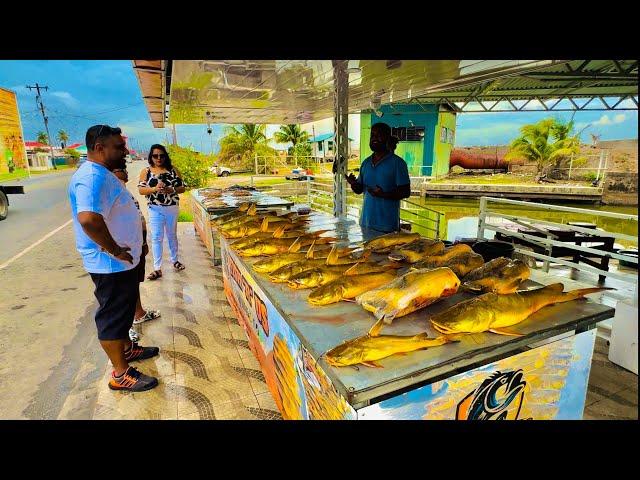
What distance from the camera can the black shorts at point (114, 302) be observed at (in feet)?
8.46

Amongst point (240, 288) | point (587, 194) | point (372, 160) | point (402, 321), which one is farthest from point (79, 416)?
point (587, 194)

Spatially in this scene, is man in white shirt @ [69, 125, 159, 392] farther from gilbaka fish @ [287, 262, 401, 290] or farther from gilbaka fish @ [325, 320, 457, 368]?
gilbaka fish @ [325, 320, 457, 368]

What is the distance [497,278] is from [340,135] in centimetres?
449

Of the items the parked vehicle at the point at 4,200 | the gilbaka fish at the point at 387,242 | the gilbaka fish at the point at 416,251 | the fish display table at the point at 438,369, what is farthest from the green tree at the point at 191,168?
the fish display table at the point at 438,369

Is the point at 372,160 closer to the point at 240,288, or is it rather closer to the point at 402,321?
the point at 240,288

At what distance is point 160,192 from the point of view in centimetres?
496

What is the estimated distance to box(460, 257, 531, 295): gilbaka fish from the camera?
1.76 meters

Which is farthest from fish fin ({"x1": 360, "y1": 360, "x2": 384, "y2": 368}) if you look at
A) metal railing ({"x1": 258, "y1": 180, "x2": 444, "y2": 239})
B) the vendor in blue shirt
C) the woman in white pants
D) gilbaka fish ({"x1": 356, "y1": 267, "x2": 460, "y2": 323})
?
metal railing ({"x1": 258, "y1": 180, "x2": 444, "y2": 239})

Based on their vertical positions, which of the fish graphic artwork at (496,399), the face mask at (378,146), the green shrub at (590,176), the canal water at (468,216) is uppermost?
the face mask at (378,146)

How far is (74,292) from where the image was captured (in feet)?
16.9

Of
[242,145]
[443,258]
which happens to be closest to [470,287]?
[443,258]

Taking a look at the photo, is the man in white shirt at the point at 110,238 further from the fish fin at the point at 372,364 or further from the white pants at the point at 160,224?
the white pants at the point at 160,224

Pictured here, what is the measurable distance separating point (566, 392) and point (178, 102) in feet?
23.6

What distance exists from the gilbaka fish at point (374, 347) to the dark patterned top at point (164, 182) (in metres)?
4.40
